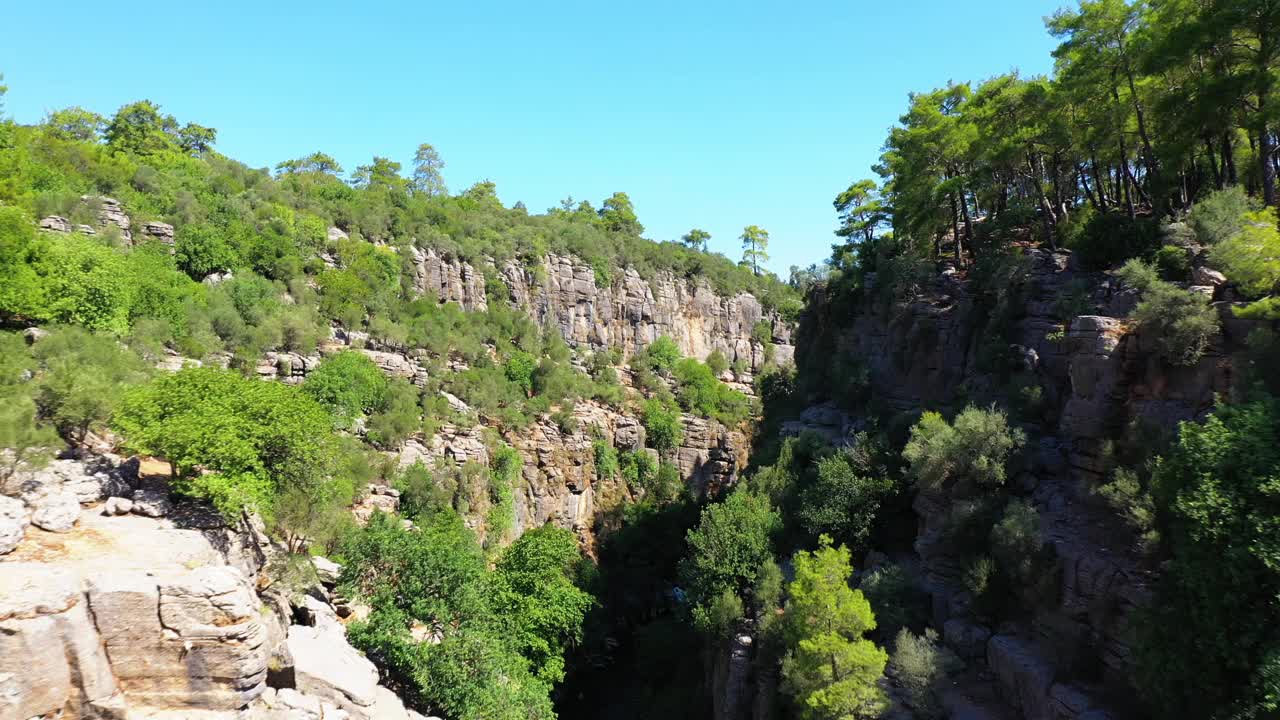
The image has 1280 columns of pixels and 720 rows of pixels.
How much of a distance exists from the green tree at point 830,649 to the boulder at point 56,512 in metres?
16.0

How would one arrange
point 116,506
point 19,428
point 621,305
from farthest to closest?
1. point 621,305
2. point 116,506
3. point 19,428

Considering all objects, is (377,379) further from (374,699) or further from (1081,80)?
(1081,80)

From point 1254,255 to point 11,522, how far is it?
24.3 metres

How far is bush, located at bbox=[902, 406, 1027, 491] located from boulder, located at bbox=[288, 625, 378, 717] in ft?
54.2

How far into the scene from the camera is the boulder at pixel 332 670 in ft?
40.6

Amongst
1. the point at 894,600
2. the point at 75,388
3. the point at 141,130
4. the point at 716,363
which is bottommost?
the point at 894,600

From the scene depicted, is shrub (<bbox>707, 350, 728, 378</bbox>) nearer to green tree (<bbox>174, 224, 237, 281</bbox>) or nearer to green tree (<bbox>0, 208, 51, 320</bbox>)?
green tree (<bbox>174, 224, 237, 281</bbox>)

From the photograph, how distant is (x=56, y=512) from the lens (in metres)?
10.8

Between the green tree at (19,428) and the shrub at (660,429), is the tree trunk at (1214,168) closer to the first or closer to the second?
the green tree at (19,428)

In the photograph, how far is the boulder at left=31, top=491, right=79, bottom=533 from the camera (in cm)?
1057

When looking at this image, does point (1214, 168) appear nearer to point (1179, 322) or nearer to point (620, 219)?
point (1179, 322)

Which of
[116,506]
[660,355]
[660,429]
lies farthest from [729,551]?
[660,355]

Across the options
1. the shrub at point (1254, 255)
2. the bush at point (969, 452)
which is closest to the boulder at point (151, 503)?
the bush at point (969, 452)

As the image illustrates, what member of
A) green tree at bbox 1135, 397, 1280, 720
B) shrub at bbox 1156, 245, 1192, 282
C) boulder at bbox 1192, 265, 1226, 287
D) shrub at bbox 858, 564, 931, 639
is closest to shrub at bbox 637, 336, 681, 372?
shrub at bbox 858, 564, 931, 639
